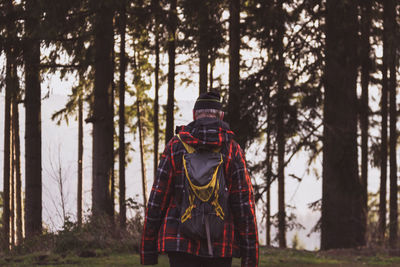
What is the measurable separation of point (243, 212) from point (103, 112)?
11572mm

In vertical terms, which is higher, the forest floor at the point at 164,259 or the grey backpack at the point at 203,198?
the grey backpack at the point at 203,198

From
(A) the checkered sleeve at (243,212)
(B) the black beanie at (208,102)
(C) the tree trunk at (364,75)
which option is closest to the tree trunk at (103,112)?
(C) the tree trunk at (364,75)

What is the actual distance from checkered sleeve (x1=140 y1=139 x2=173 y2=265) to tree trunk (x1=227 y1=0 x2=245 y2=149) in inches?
443

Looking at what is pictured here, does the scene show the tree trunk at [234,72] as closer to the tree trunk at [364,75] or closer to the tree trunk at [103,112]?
the tree trunk at [103,112]

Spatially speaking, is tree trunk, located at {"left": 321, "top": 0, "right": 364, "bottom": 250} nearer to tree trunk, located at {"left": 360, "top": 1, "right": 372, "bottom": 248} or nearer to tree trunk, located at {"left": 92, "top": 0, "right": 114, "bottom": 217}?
tree trunk, located at {"left": 360, "top": 1, "right": 372, "bottom": 248}

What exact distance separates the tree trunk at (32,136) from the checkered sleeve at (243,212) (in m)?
11.8

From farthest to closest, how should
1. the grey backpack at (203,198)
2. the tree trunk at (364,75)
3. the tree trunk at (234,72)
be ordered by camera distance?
1. the tree trunk at (234,72)
2. the tree trunk at (364,75)
3. the grey backpack at (203,198)

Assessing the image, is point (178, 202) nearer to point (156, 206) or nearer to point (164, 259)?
point (156, 206)

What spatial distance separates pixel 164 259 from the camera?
1079 centimetres

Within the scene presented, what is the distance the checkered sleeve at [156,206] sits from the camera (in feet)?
13.3

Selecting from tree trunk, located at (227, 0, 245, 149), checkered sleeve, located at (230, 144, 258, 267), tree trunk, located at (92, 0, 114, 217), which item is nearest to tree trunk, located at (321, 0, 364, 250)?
tree trunk, located at (227, 0, 245, 149)

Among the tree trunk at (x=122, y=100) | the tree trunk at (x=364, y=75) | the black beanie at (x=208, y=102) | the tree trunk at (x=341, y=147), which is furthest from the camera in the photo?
the tree trunk at (x=122, y=100)

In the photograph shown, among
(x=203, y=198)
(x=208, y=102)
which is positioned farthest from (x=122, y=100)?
(x=203, y=198)

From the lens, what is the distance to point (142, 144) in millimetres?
28656
